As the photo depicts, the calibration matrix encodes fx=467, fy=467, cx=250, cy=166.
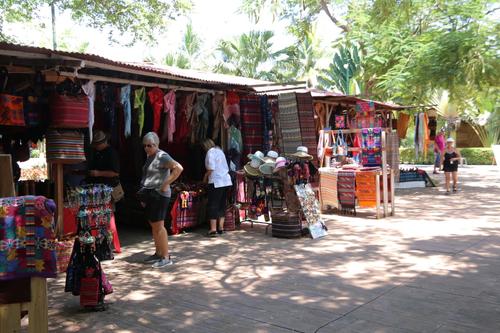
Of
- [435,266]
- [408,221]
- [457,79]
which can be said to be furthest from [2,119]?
[457,79]

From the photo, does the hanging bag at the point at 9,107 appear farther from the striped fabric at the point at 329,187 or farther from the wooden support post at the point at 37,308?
the striped fabric at the point at 329,187

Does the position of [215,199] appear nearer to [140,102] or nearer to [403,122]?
[140,102]

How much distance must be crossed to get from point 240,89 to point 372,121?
11.6ft

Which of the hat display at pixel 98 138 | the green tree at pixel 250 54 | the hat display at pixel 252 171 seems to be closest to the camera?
the hat display at pixel 98 138

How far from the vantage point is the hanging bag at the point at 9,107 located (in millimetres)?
5199

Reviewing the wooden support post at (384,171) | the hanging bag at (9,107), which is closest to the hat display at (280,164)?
the wooden support post at (384,171)

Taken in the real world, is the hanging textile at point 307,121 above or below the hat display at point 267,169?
above

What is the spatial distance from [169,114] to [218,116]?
104 centimetres

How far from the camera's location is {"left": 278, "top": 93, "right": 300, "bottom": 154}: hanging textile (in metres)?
8.48

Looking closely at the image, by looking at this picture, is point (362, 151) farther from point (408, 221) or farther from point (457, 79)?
point (457, 79)

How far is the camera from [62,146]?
5594 mm

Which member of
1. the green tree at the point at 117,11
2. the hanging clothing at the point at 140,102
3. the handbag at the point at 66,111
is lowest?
the handbag at the point at 66,111

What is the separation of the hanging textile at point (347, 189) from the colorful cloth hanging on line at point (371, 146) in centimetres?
39

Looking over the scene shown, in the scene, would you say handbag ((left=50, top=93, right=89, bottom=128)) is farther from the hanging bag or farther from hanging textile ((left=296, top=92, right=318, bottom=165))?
hanging textile ((left=296, top=92, right=318, bottom=165))
